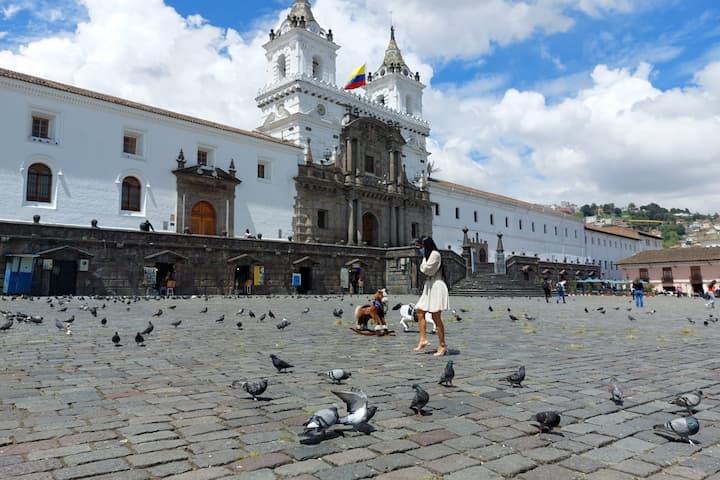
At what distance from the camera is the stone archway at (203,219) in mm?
29609

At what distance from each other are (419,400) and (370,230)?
37282mm

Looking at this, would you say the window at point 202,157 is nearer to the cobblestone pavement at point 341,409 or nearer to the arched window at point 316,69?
the arched window at point 316,69

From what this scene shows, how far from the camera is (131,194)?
27.3m

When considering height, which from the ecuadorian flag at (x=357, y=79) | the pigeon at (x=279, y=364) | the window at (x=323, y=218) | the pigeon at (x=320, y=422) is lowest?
the pigeon at (x=320, y=422)

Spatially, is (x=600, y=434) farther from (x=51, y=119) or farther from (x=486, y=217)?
(x=486, y=217)

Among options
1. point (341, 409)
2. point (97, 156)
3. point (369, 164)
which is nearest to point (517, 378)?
point (341, 409)

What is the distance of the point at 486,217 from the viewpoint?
52.8 metres

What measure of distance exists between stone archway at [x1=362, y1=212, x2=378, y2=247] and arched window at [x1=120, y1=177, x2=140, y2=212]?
714 inches

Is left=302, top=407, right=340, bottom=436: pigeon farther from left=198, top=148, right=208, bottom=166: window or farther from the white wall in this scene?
left=198, top=148, right=208, bottom=166: window

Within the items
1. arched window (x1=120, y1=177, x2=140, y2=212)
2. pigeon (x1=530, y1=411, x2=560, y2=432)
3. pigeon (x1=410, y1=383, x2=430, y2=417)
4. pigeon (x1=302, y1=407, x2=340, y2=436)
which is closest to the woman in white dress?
pigeon (x1=410, y1=383, x2=430, y2=417)

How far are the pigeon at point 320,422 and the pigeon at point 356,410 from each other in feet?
0.40

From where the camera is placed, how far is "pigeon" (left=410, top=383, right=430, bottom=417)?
3946 mm

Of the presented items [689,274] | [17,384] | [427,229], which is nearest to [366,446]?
[17,384]

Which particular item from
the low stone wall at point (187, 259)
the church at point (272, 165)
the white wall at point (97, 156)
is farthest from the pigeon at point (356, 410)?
the white wall at point (97, 156)
